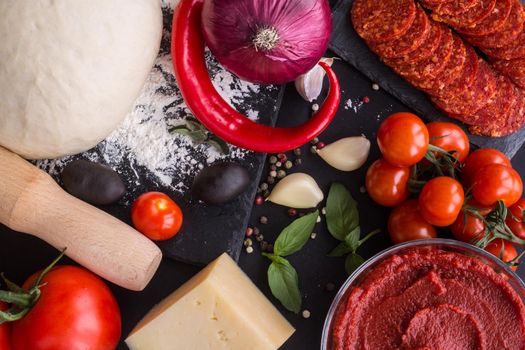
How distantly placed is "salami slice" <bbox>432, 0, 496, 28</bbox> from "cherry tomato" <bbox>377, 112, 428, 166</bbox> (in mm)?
454

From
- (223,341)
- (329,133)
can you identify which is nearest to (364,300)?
(223,341)

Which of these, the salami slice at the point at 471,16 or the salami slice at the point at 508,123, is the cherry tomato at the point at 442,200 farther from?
the salami slice at the point at 471,16

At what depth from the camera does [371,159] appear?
266 centimetres

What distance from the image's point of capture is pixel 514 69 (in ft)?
8.41

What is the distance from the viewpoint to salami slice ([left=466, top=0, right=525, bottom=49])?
2.49 meters

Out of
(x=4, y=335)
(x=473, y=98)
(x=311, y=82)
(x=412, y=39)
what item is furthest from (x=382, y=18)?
(x=4, y=335)

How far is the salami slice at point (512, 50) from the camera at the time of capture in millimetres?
2523

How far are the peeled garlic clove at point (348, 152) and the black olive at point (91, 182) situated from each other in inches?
33.8

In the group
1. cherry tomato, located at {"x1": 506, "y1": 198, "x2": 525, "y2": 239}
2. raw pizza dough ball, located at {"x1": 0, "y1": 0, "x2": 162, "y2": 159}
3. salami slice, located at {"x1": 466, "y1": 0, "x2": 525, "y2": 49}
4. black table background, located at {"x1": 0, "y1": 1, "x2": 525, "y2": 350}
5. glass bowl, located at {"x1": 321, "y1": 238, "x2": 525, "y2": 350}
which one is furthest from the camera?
black table background, located at {"x1": 0, "y1": 1, "x2": 525, "y2": 350}

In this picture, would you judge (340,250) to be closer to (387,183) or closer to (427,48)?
(387,183)

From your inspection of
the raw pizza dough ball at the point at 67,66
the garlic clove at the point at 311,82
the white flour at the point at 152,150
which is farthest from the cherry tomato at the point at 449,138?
the raw pizza dough ball at the point at 67,66

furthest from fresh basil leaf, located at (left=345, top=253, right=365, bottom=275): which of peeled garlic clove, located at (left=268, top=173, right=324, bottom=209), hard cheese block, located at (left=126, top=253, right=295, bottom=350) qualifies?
hard cheese block, located at (left=126, top=253, right=295, bottom=350)

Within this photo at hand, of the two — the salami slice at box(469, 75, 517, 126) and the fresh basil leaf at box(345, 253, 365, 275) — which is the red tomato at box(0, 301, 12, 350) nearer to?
the fresh basil leaf at box(345, 253, 365, 275)

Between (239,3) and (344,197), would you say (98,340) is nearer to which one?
(344,197)
